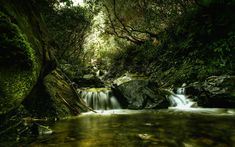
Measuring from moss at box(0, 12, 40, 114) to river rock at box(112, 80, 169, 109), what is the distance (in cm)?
668

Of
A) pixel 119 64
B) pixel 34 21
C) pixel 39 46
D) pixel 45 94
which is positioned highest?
pixel 119 64

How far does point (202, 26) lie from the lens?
14.9 meters

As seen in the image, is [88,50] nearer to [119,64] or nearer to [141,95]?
[119,64]

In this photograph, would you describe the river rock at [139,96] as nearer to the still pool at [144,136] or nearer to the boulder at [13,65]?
the still pool at [144,136]

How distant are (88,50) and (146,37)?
20.8 ft

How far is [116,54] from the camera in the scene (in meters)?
24.6

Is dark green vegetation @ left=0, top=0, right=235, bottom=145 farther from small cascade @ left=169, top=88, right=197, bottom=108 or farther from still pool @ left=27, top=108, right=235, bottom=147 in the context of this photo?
still pool @ left=27, top=108, right=235, bottom=147

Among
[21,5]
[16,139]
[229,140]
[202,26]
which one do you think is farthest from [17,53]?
[202,26]

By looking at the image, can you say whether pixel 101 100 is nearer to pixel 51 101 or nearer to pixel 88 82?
pixel 88 82

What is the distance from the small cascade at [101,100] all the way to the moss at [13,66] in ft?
25.1

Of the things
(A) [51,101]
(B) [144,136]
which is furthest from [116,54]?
(B) [144,136]

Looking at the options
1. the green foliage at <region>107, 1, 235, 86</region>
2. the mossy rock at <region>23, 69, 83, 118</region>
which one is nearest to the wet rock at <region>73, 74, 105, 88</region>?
the green foliage at <region>107, 1, 235, 86</region>

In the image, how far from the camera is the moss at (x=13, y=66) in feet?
12.1

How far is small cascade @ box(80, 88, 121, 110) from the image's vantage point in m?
Result: 11.8
